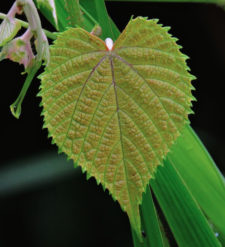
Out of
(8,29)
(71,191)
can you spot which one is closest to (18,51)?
(8,29)

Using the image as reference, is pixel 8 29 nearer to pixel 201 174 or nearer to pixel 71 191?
pixel 201 174

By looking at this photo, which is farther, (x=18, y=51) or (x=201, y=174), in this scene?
(x=201, y=174)

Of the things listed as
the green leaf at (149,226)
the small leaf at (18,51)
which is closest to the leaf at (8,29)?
the small leaf at (18,51)

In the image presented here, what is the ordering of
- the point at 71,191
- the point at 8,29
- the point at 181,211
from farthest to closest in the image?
the point at 71,191 < the point at 181,211 < the point at 8,29

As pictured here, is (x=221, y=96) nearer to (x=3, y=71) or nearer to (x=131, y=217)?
(x=3, y=71)

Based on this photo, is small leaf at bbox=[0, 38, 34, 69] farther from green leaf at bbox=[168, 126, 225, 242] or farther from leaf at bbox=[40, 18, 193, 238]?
green leaf at bbox=[168, 126, 225, 242]

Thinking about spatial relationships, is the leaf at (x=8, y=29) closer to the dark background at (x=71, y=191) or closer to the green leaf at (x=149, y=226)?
the green leaf at (x=149, y=226)
